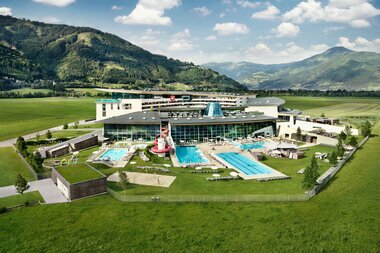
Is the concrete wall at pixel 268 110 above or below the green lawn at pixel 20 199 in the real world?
above

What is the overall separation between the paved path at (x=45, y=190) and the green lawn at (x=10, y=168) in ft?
7.75

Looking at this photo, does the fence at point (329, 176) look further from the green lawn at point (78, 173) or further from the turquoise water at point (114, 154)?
the turquoise water at point (114, 154)

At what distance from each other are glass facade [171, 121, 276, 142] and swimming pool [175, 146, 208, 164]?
4798 millimetres

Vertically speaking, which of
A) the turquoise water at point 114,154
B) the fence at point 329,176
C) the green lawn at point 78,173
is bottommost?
the fence at point 329,176

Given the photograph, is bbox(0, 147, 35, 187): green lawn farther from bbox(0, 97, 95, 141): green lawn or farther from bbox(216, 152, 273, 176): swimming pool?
bbox(216, 152, 273, 176): swimming pool

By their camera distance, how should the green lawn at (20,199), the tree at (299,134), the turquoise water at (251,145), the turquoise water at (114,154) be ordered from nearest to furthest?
the green lawn at (20,199) < the turquoise water at (114,154) < the turquoise water at (251,145) < the tree at (299,134)

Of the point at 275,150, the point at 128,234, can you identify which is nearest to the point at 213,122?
the point at 275,150

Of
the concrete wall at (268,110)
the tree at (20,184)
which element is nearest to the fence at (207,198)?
the tree at (20,184)

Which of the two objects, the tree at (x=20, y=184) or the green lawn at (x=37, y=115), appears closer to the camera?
the tree at (x=20, y=184)

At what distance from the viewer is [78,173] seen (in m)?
42.2

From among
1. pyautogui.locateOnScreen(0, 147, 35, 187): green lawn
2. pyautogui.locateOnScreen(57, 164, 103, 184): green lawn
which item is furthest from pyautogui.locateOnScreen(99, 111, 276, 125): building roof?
pyautogui.locateOnScreen(57, 164, 103, 184): green lawn

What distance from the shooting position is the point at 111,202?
37.3 m

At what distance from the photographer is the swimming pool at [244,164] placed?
49156 millimetres

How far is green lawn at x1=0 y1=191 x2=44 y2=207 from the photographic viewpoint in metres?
36.9
